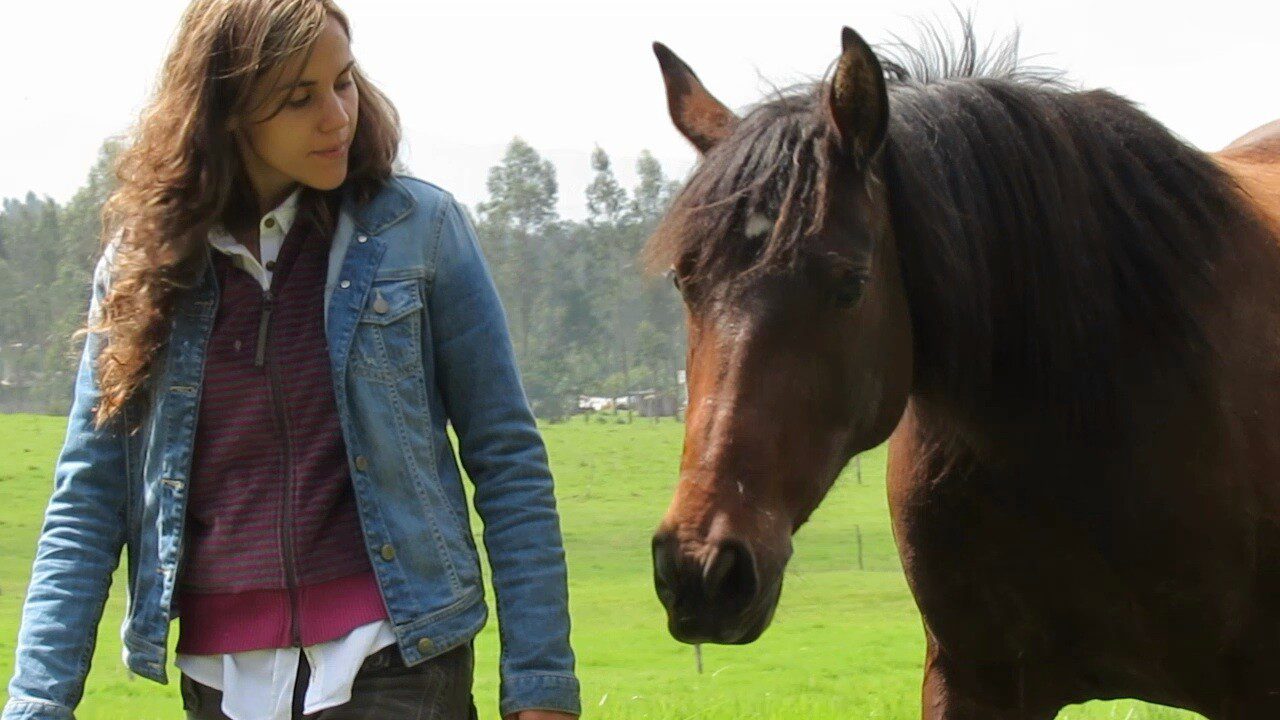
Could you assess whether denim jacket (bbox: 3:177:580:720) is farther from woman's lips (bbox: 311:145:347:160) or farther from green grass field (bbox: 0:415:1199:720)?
green grass field (bbox: 0:415:1199:720)

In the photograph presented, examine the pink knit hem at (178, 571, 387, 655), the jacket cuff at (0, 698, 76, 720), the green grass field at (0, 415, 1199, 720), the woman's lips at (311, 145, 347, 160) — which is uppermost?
the woman's lips at (311, 145, 347, 160)

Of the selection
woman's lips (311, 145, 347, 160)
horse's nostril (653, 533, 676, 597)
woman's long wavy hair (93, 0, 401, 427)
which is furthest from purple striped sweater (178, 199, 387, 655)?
horse's nostril (653, 533, 676, 597)

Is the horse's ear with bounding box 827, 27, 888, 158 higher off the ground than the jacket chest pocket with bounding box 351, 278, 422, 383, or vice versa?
the horse's ear with bounding box 827, 27, 888, 158

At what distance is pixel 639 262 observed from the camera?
2.93 meters

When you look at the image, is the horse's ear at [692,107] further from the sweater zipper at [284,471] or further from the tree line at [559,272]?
the tree line at [559,272]

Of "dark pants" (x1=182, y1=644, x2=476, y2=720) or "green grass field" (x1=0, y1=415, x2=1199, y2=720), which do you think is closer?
"dark pants" (x1=182, y1=644, x2=476, y2=720)

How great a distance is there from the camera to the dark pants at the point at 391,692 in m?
2.23

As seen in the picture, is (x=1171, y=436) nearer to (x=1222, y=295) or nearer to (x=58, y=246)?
(x=1222, y=295)

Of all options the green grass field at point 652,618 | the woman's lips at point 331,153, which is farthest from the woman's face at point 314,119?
the green grass field at point 652,618

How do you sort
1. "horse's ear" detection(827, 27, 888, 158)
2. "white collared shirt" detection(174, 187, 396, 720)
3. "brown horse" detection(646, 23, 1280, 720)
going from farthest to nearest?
"horse's ear" detection(827, 27, 888, 158), "brown horse" detection(646, 23, 1280, 720), "white collared shirt" detection(174, 187, 396, 720)

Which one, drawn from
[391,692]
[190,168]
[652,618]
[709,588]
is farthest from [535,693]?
[652,618]

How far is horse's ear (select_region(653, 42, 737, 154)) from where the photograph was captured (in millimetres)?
3047

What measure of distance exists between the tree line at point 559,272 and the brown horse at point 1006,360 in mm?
46492

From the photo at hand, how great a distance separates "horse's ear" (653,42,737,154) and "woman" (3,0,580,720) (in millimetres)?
→ 799
